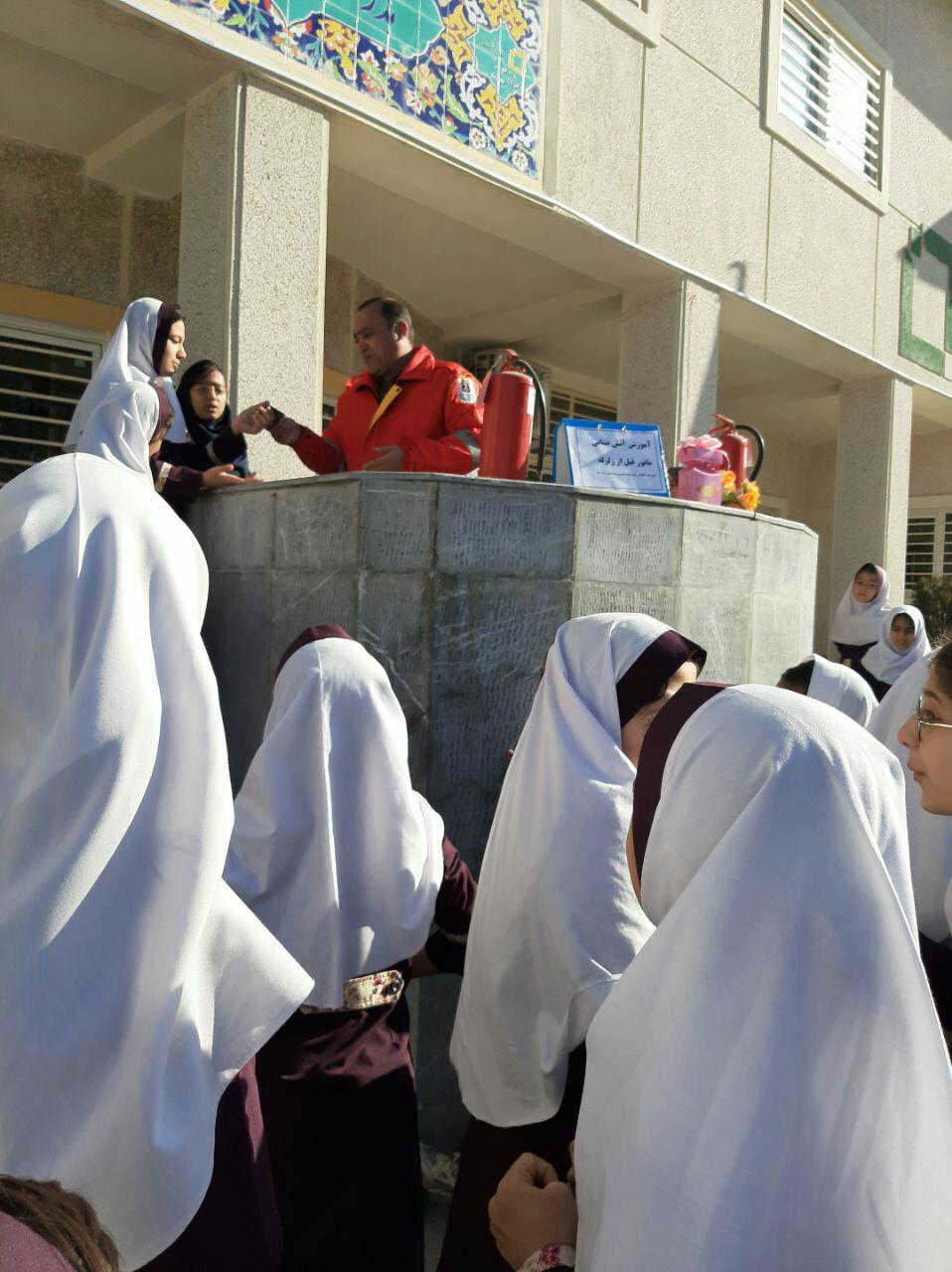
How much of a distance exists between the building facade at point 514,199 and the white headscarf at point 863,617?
3.46ft

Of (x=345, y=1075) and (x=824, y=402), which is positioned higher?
(x=824, y=402)

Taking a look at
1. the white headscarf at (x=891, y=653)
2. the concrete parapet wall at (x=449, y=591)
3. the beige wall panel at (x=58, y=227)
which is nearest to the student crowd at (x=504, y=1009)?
the concrete parapet wall at (x=449, y=591)

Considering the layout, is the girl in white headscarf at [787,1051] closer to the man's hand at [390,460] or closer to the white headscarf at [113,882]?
the white headscarf at [113,882]

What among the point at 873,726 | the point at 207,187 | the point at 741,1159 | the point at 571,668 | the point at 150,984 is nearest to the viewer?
the point at 741,1159

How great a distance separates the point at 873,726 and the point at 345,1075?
7.25 ft

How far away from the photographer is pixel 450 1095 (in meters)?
3.12

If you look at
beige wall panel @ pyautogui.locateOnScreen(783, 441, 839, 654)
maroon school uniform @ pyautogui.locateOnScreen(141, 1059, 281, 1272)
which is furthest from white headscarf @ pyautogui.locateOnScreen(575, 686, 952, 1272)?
beige wall panel @ pyautogui.locateOnScreen(783, 441, 839, 654)

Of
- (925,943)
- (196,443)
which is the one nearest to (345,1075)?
(925,943)

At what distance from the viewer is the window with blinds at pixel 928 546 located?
469 inches

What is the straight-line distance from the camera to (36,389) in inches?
219

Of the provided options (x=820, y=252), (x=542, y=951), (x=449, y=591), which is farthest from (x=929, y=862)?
(x=820, y=252)

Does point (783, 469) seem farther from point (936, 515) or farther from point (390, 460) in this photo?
point (390, 460)

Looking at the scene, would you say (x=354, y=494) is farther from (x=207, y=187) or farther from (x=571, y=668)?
(x=207, y=187)

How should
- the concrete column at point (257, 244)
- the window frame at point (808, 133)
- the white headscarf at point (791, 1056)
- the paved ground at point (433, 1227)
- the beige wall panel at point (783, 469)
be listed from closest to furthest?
the white headscarf at point (791, 1056) → the paved ground at point (433, 1227) → the concrete column at point (257, 244) → the window frame at point (808, 133) → the beige wall panel at point (783, 469)
